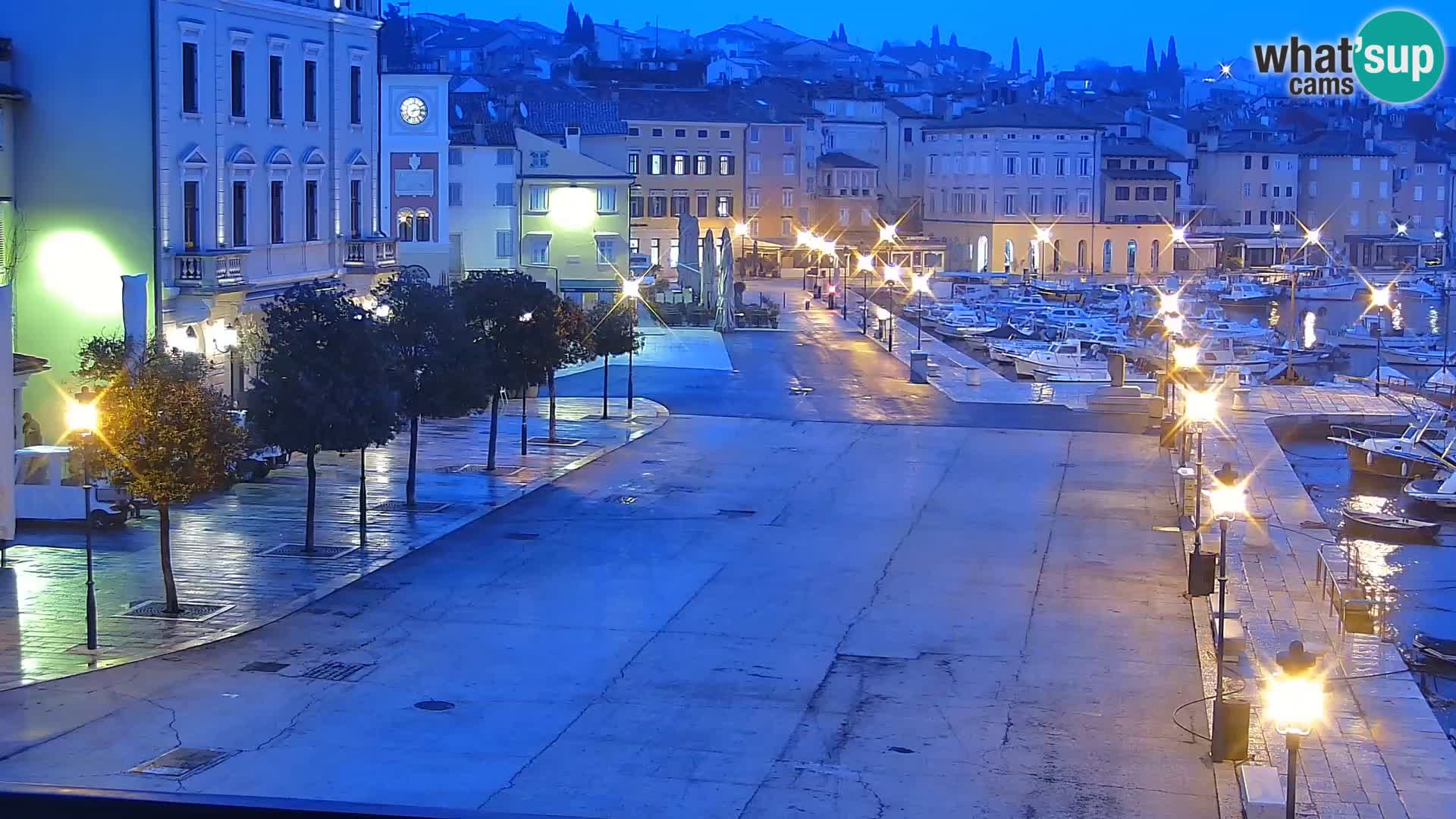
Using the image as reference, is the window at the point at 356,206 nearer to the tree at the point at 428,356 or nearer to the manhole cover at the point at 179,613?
the tree at the point at 428,356

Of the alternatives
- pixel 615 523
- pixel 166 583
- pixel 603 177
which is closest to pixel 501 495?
pixel 615 523

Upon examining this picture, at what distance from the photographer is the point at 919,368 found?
51.2 metres

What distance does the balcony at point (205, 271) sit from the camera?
31359 millimetres

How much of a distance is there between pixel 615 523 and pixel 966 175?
83845mm

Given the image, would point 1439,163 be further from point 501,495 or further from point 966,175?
point 501,495

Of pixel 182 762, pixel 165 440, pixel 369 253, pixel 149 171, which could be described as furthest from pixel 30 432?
pixel 182 762

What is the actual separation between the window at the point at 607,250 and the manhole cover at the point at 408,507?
4432cm

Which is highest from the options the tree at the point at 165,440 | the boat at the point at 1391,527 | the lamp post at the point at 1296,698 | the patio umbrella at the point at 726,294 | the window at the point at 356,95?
the window at the point at 356,95

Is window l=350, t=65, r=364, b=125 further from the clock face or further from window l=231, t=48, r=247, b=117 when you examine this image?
the clock face

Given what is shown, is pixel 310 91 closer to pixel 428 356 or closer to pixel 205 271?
pixel 205 271

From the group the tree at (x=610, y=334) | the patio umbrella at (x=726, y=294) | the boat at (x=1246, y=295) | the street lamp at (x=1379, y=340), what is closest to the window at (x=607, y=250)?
the patio umbrella at (x=726, y=294)

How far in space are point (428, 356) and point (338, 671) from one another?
10.5 m

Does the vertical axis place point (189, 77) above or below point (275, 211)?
above

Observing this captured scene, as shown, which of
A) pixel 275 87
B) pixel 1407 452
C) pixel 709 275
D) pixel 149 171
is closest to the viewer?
pixel 149 171
